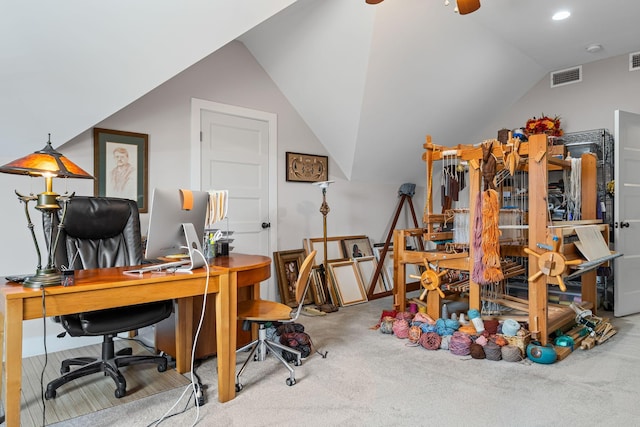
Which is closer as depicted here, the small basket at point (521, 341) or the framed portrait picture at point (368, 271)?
the small basket at point (521, 341)

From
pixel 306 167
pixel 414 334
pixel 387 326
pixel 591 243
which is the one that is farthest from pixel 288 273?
pixel 591 243

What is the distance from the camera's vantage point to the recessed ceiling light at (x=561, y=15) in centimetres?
368

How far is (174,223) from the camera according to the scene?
2.14 m

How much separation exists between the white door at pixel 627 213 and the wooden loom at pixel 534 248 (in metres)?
0.38

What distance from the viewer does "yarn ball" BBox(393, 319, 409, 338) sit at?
333cm

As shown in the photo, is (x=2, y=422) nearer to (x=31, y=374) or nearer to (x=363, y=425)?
(x=31, y=374)

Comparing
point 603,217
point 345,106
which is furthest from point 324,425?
point 603,217

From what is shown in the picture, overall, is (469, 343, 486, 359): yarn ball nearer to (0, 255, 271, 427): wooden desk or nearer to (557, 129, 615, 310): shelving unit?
(0, 255, 271, 427): wooden desk

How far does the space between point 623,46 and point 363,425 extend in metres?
4.87

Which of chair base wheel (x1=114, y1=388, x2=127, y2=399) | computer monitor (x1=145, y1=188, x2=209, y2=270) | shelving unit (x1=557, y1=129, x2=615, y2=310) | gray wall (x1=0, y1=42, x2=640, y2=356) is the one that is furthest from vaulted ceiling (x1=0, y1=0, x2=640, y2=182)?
chair base wheel (x1=114, y1=388, x2=127, y2=399)

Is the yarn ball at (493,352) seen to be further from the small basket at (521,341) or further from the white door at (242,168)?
the white door at (242,168)

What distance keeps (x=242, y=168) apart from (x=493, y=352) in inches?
111

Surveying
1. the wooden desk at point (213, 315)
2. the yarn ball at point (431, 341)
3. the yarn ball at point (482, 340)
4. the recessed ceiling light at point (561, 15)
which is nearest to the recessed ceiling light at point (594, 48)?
the recessed ceiling light at point (561, 15)

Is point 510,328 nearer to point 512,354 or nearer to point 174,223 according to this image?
point 512,354
